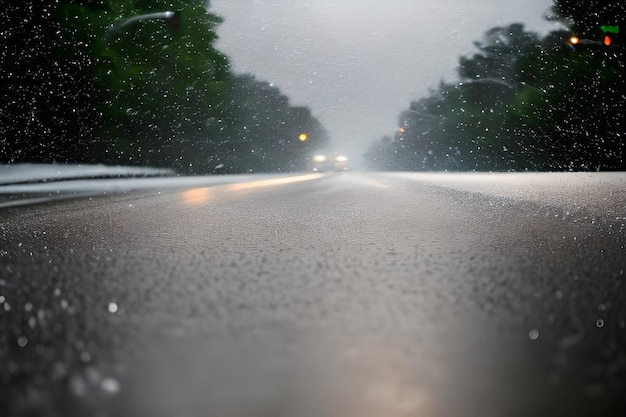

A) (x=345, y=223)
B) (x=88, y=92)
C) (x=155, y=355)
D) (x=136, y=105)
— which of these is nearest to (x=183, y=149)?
(x=136, y=105)

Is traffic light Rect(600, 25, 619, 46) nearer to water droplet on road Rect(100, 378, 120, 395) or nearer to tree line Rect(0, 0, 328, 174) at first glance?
tree line Rect(0, 0, 328, 174)

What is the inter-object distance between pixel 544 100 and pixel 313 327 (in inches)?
1740

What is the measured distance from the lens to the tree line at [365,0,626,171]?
34.2 m

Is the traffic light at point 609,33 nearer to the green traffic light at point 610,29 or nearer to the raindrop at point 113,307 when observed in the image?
the green traffic light at point 610,29

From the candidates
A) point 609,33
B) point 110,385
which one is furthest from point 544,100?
point 110,385

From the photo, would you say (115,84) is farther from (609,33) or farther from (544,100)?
(544,100)

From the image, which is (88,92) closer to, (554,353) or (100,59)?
(100,59)

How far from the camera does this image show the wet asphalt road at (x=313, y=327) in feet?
5.89

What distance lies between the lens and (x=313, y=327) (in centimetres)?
252

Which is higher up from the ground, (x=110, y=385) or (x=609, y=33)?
(x=609, y=33)

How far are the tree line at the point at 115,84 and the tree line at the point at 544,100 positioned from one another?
14.4m

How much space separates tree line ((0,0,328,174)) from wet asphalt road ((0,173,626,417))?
12434mm

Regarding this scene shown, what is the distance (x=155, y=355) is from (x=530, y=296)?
2.00 meters

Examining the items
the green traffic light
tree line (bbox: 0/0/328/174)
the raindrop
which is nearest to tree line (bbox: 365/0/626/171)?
the green traffic light
